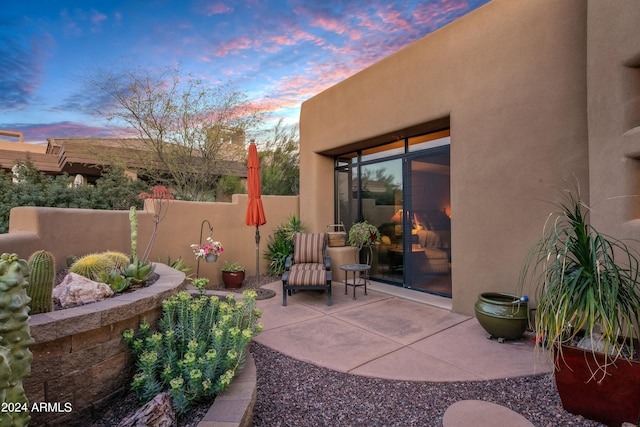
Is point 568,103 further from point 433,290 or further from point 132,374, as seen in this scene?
point 132,374

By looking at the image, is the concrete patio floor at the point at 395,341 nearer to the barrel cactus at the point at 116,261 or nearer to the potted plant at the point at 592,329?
the potted plant at the point at 592,329

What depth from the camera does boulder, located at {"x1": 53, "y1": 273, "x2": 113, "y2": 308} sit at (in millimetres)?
2633

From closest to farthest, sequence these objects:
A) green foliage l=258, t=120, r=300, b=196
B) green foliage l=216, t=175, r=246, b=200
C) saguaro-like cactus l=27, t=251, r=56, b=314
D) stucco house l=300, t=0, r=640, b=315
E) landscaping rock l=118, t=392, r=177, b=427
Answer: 1. landscaping rock l=118, t=392, r=177, b=427
2. saguaro-like cactus l=27, t=251, r=56, b=314
3. stucco house l=300, t=0, r=640, b=315
4. green foliage l=216, t=175, r=246, b=200
5. green foliage l=258, t=120, r=300, b=196

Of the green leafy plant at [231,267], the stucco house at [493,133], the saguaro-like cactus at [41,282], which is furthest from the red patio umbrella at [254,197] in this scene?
the saguaro-like cactus at [41,282]

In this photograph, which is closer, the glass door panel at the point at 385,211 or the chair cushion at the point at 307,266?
the chair cushion at the point at 307,266

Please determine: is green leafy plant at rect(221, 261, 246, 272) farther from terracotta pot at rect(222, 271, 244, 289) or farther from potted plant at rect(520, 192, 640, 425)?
potted plant at rect(520, 192, 640, 425)

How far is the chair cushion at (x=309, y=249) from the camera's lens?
6.22 metres

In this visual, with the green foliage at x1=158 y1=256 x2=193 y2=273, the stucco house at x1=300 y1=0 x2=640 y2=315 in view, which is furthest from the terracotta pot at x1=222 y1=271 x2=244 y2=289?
the stucco house at x1=300 y1=0 x2=640 y2=315

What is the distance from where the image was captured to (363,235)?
6.24 meters

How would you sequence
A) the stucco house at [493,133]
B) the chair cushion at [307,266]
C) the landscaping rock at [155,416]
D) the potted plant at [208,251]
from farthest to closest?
the potted plant at [208,251], the chair cushion at [307,266], the stucco house at [493,133], the landscaping rock at [155,416]

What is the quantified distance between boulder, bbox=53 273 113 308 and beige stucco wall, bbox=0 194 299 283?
1555 millimetres

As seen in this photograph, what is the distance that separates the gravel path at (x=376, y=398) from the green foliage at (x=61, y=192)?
19.0ft

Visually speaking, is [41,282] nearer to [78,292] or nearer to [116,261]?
[78,292]

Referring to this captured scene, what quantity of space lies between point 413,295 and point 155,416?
4.49m
